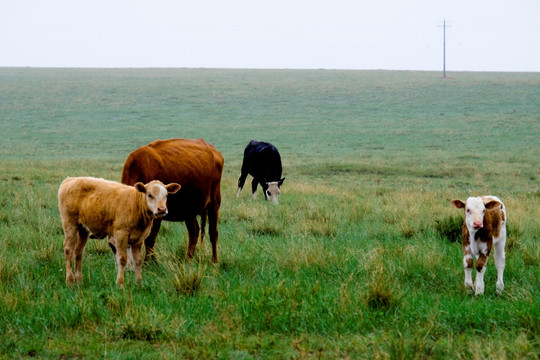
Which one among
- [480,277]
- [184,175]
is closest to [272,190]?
[184,175]

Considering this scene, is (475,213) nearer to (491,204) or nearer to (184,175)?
(491,204)

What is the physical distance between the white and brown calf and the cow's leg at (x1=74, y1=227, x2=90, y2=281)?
385cm

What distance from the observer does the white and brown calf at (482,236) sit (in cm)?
605

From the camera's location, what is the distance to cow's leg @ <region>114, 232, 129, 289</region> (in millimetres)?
6020

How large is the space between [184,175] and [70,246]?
5.52 feet

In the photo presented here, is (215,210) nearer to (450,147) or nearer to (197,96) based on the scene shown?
(450,147)

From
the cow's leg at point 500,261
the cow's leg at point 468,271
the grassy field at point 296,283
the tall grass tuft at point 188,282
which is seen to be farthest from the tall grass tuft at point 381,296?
the tall grass tuft at point 188,282

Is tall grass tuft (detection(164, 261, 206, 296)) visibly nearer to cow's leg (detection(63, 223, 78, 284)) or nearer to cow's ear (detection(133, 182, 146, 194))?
cow's ear (detection(133, 182, 146, 194))

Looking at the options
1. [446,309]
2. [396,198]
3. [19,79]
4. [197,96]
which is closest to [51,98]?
[197,96]

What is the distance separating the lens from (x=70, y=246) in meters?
6.34

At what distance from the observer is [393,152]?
31.8m

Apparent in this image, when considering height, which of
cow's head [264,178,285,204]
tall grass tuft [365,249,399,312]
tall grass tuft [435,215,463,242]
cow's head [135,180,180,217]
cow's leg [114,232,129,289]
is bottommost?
cow's head [264,178,285,204]

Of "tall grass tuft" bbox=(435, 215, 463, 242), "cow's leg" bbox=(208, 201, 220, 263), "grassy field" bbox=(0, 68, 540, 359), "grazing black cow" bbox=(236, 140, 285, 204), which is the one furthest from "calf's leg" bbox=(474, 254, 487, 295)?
"grazing black cow" bbox=(236, 140, 285, 204)

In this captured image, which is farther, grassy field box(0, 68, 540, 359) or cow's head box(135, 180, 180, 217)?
cow's head box(135, 180, 180, 217)
